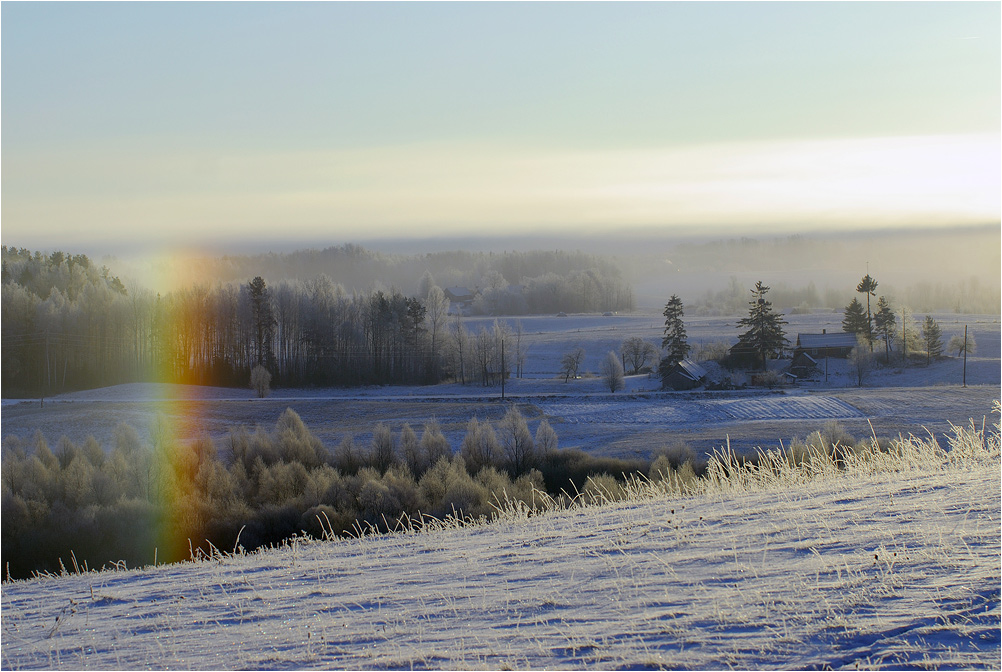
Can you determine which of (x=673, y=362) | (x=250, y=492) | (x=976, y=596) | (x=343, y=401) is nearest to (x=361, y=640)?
(x=976, y=596)

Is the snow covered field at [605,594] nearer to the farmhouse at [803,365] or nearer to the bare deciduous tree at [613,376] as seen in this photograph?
the bare deciduous tree at [613,376]

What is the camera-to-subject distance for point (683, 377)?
62.4 metres

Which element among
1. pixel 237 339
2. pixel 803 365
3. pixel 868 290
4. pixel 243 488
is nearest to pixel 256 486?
pixel 243 488

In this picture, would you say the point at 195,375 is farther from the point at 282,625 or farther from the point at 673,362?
the point at 282,625

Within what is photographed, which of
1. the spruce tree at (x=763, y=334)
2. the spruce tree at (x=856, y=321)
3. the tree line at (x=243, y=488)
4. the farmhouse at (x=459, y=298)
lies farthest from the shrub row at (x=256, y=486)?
the farmhouse at (x=459, y=298)

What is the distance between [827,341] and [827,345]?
71 centimetres

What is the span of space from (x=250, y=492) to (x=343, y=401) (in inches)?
1039

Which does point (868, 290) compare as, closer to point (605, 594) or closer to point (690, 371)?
point (690, 371)

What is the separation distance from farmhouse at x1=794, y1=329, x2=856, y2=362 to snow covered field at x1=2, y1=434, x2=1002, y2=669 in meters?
66.4

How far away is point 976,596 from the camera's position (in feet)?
16.5

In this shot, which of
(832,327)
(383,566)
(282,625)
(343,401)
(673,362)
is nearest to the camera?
(282,625)

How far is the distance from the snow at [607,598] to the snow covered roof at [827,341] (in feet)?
221

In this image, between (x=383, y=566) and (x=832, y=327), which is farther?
(x=832, y=327)

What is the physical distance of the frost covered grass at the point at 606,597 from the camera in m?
4.86
